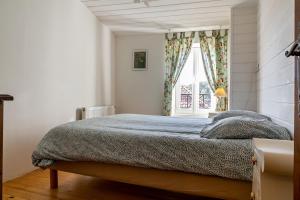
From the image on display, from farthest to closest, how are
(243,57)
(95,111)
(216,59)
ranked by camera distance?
(216,59) < (95,111) < (243,57)

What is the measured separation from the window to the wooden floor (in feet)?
8.85

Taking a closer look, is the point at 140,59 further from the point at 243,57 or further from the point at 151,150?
the point at 151,150

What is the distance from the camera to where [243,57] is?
379 cm

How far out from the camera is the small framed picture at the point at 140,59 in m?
5.08

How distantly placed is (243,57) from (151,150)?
8.40 feet

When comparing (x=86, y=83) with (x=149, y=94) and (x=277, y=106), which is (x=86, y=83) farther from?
(x=277, y=106)

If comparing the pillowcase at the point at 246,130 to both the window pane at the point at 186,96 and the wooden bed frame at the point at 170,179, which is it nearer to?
the wooden bed frame at the point at 170,179

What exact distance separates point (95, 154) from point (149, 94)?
3.06 metres

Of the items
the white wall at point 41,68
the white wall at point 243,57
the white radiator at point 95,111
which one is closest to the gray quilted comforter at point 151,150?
the white wall at point 41,68

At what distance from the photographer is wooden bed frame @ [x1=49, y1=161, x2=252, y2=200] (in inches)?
68.7

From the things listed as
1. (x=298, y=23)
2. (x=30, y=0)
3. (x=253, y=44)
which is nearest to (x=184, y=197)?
(x=298, y=23)

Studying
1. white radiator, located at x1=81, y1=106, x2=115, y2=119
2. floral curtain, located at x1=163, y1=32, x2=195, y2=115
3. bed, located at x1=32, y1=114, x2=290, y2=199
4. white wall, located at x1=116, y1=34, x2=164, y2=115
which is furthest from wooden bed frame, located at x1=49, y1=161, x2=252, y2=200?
white wall, located at x1=116, y1=34, x2=164, y2=115

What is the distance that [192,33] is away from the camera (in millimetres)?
4809

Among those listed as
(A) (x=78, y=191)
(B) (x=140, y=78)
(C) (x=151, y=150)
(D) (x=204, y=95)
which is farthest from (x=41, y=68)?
(D) (x=204, y=95)
